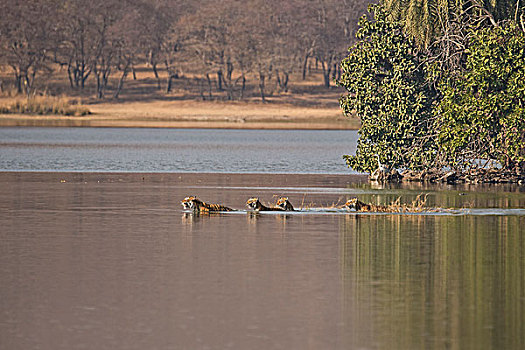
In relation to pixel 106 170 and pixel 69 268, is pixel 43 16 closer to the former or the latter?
pixel 106 170

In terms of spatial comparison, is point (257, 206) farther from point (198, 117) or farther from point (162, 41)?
point (162, 41)

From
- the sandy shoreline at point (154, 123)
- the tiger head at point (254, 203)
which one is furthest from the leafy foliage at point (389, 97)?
the sandy shoreline at point (154, 123)

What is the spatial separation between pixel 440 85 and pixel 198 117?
246 feet

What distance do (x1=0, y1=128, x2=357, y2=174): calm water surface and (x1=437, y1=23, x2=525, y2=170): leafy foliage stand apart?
10087mm

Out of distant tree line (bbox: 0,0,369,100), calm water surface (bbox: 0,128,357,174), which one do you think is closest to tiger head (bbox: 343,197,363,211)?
calm water surface (bbox: 0,128,357,174)

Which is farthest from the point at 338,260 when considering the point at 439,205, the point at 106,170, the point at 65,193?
the point at 106,170

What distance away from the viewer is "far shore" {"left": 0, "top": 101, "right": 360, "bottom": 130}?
9956 cm

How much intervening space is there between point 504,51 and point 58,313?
23126mm

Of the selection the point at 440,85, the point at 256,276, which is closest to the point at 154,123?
the point at 440,85

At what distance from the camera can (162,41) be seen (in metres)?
132

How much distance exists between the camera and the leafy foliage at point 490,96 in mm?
31938

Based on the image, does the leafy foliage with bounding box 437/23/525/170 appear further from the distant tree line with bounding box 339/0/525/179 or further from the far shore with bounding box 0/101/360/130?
the far shore with bounding box 0/101/360/130

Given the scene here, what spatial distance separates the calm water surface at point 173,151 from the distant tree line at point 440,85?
6.31m

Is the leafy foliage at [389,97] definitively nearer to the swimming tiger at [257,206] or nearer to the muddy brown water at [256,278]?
the muddy brown water at [256,278]
